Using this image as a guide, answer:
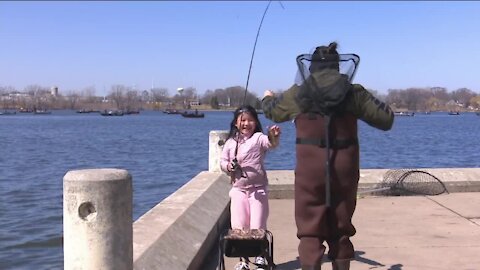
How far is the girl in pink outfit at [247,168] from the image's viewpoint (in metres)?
5.48

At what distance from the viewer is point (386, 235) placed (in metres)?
6.99

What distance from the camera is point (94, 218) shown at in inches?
140

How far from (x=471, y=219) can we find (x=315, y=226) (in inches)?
172

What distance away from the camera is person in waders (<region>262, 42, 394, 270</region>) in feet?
13.6

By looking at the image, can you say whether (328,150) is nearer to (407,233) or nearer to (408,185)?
(407,233)

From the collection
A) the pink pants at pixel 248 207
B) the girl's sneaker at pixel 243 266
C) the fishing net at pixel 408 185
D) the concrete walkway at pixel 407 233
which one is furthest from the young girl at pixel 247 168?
the fishing net at pixel 408 185

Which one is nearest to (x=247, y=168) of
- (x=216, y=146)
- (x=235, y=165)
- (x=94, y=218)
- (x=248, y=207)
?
(x=235, y=165)

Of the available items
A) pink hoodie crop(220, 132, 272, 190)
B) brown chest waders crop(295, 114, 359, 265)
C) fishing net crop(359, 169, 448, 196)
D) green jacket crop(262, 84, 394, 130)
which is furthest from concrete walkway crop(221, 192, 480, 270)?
green jacket crop(262, 84, 394, 130)

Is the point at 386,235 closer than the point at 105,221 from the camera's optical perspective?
No

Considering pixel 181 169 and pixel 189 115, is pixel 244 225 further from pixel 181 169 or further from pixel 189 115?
pixel 189 115

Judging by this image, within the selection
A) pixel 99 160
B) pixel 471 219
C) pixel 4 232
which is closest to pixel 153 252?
pixel 471 219

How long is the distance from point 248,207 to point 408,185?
198 inches

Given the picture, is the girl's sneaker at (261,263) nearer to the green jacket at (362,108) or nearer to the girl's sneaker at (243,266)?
the girl's sneaker at (243,266)

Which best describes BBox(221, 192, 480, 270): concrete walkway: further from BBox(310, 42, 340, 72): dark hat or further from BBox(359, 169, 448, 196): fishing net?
BBox(310, 42, 340, 72): dark hat
